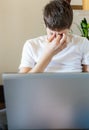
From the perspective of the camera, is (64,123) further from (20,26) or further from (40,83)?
(20,26)

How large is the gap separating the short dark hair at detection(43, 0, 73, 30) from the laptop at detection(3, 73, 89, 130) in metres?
0.55

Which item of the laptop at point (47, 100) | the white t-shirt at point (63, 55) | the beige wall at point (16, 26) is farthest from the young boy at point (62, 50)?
the beige wall at point (16, 26)

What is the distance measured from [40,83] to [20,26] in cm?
223

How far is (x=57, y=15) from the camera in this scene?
3.57 ft

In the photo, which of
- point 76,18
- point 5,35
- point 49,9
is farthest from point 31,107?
point 5,35

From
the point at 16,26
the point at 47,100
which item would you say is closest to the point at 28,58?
the point at 47,100

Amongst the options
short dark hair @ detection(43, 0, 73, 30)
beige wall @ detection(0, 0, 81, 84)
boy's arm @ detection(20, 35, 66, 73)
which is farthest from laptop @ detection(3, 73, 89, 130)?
beige wall @ detection(0, 0, 81, 84)

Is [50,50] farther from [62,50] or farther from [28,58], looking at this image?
[28,58]

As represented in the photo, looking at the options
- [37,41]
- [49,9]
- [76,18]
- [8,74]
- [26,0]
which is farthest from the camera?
[26,0]

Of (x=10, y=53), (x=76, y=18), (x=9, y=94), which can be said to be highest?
(x=76, y=18)

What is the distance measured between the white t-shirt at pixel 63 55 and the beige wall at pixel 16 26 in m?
1.55

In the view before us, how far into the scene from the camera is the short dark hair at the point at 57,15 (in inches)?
42.9

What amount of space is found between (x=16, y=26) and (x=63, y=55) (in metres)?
1.62

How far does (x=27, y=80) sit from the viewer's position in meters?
0.58
